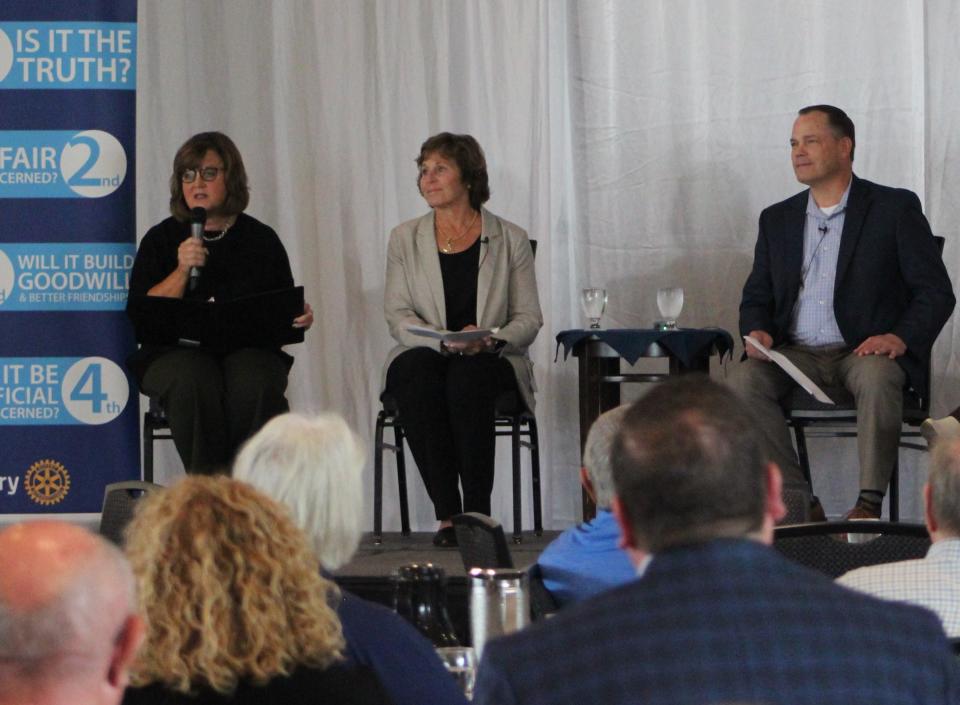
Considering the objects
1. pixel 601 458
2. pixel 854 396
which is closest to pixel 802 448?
pixel 854 396

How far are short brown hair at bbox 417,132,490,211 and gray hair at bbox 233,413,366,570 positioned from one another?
3228 millimetres

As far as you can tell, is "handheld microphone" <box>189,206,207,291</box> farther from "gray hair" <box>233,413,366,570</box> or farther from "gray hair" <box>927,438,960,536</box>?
"gray hair" <box>927,438,960,536</box>

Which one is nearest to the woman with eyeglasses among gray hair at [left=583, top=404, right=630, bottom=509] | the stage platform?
the stage platform

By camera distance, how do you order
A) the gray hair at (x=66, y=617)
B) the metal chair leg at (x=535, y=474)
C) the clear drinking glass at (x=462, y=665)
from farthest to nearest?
the metal chair leg at (x=535, y=474) < the clear drinking glass at (x=462, y=665) < the gray hair at (x=66, y=617)

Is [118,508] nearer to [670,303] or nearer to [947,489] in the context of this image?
[947,489]

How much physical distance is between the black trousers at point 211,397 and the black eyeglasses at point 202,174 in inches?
23.6

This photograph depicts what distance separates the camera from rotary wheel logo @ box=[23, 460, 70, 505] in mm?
5191

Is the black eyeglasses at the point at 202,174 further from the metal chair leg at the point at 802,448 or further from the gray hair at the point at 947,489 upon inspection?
the gray hair at the point at 947,489

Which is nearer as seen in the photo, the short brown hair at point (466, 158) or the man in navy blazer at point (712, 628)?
the man in navy blazer at point (712, 628)

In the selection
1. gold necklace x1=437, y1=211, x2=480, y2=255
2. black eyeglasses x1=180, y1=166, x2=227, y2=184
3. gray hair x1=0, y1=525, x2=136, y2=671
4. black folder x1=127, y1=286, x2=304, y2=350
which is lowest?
gray hair x1=0, y1=525, x2=136, y2=671

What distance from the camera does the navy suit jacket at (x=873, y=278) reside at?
4.69 meters

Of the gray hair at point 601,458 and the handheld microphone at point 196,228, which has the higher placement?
the handheld microphone at point 196,228

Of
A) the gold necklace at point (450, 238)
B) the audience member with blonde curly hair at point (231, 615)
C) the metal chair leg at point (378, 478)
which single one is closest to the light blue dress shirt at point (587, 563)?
the audience member with blonde curly hair at point (231, 615)

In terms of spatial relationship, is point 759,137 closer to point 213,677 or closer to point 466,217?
point 466,217
